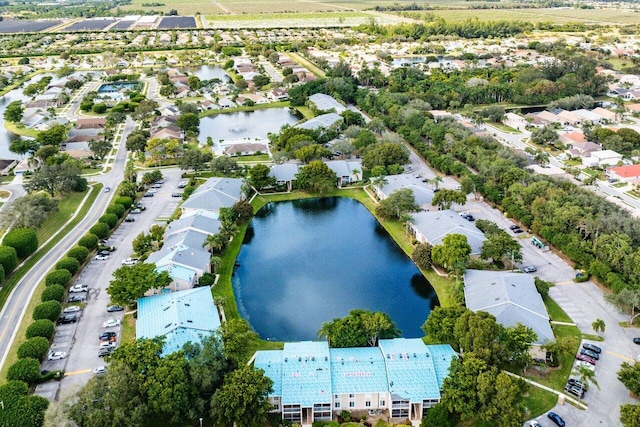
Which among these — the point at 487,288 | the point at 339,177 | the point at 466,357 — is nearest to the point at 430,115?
the point at 339,177

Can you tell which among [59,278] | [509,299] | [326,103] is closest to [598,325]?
[509,299]

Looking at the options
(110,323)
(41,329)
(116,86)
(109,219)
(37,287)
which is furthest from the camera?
(116,86)

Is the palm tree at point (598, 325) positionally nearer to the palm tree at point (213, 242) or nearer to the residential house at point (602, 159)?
the palm tree at point (213, 242)

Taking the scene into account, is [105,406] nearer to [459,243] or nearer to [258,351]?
[258,351]

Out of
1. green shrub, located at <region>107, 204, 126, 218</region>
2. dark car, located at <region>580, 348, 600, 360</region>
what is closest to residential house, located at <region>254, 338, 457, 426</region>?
dark car, located at <region>580, 348, 600, 360</region>

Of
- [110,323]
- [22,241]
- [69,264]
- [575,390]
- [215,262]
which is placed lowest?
[575,390]

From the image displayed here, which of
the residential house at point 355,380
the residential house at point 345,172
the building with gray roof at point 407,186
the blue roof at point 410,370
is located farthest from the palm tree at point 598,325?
the residential house at point 345,172

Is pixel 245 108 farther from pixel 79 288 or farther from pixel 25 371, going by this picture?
pixel 25 371

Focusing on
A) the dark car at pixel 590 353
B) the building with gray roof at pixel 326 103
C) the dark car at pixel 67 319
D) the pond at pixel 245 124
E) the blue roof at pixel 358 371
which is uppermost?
the building with gray roof at pixel 326 103
